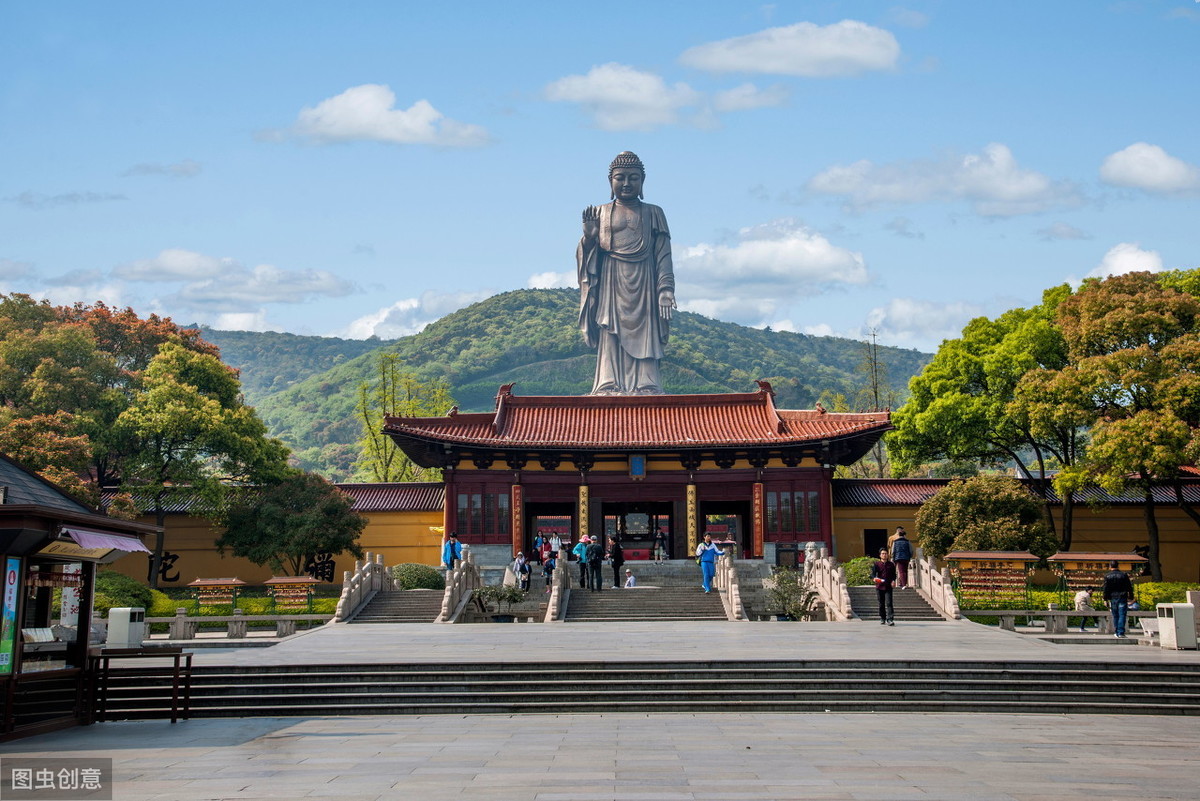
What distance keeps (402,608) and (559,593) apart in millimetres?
3626

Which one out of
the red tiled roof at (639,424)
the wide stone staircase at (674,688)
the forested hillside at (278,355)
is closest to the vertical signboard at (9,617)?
the wide stone staircase at (674,688)

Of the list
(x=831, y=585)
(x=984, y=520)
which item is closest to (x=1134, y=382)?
(x=984, y=520)

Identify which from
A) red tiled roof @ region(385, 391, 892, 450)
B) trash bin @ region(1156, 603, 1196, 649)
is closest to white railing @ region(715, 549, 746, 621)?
red tiled roof @ region(385, 391, 892, 450)

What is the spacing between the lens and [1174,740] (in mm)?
11305

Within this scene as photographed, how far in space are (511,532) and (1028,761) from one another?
82.6ft

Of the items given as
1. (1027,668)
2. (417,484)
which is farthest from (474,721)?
(417,484)

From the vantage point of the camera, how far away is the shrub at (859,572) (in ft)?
94.3

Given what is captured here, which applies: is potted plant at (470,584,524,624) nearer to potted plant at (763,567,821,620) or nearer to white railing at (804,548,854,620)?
potted plant at (763,567,821,620)

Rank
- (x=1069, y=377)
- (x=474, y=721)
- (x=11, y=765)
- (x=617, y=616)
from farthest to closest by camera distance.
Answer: (x=1069, y=377) < (x=617, y=616) < (x=474, y=721) < (x=11, y=765)

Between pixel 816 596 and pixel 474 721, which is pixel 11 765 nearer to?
pixel 474 721

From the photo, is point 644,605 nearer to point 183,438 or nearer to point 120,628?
point 120,628

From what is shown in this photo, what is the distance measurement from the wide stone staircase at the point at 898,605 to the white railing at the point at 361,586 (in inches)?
426

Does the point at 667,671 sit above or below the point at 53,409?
below

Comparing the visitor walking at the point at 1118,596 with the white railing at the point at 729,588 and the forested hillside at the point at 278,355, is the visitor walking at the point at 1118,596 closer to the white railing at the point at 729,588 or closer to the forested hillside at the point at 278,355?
the white railing at the point at 729,588
